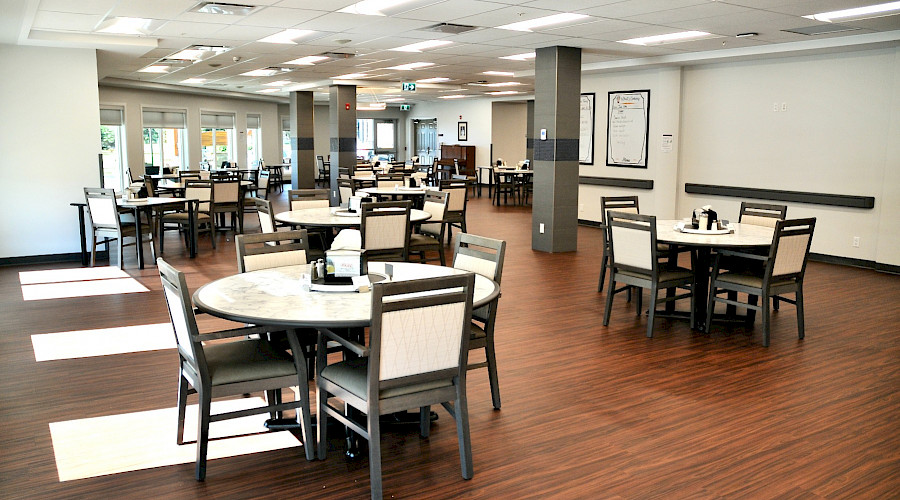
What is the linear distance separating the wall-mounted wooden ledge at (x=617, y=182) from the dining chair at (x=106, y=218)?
23.0 feet

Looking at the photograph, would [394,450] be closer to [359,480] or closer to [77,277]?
[359,480]

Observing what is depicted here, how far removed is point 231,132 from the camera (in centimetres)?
2109

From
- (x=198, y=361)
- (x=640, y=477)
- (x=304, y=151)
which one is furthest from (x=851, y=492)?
(x=304, y=151)

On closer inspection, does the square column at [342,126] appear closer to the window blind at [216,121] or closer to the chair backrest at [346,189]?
the chair backrest at [346,189]

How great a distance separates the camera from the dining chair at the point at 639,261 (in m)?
5.34

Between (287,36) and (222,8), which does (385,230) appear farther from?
(287,36)

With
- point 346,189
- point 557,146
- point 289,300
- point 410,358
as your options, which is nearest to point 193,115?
point 346,189

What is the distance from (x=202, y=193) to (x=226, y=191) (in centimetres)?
36

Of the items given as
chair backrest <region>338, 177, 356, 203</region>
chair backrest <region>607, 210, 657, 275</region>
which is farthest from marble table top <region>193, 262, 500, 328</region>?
chair backrest <region>338, 177, 356, 203</region>

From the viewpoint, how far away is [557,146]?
921cm

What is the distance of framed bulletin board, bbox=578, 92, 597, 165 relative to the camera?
1207 cm

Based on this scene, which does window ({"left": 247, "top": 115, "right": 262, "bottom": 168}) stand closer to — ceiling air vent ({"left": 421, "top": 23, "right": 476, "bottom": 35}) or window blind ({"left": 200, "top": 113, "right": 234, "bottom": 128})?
window blind ({"left": 200, "top": 113, "right": 234, "bottom": 128})

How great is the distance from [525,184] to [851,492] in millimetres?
13995

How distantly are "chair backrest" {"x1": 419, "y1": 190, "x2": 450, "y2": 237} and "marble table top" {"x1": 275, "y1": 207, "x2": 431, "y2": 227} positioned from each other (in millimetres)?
261
